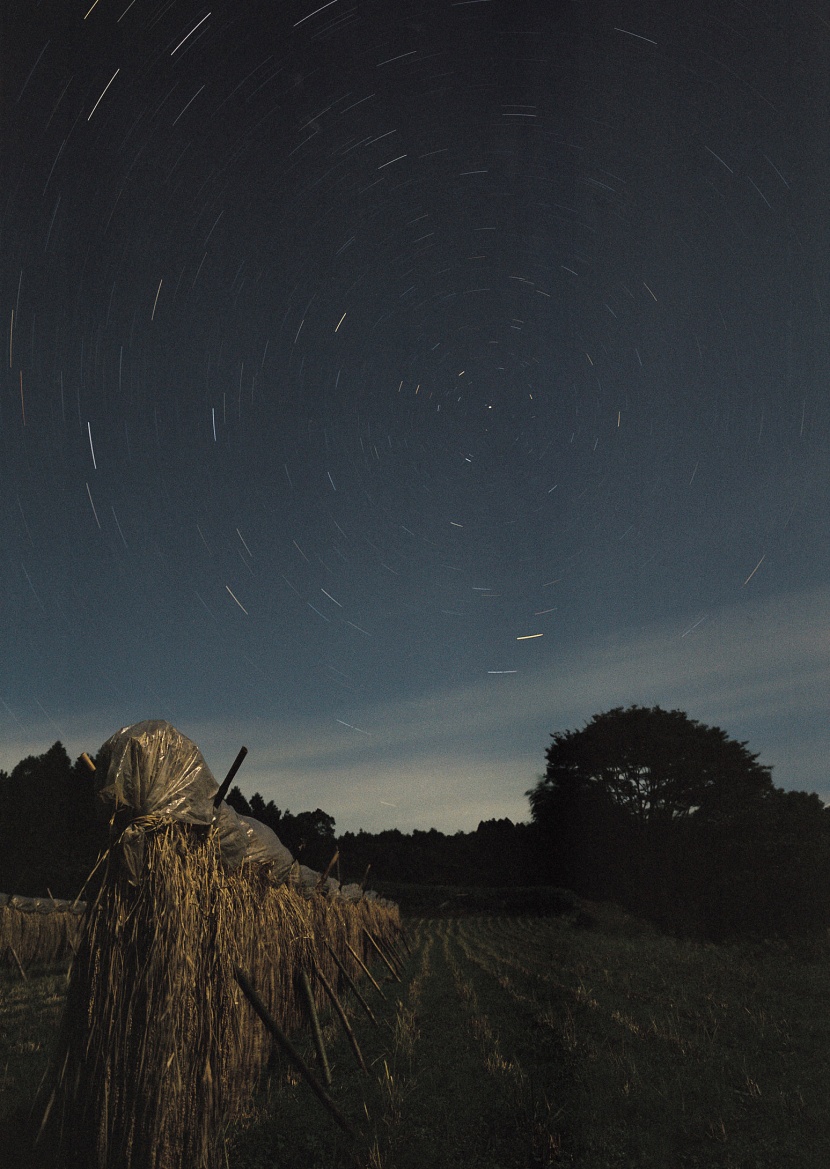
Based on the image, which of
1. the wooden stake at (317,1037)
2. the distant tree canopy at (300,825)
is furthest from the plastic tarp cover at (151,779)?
the distant tree canopy at (300,825)

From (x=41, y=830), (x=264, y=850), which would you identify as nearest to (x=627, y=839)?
(x=264, y=850)

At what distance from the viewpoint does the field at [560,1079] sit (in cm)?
487

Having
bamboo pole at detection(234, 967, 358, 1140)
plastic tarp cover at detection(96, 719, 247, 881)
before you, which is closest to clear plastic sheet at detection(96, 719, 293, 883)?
plastic tarp cover at detection(96, 719, 247, 881)

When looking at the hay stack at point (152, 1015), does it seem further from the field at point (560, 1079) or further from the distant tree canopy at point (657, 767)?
the distant tree canopy at point (657, 767)

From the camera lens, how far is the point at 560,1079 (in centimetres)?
631

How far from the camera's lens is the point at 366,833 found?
69375mm

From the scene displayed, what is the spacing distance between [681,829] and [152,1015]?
32398 mm

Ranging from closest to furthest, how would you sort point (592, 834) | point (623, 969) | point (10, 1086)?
1. point (10, 1086)
2. point (623, 969)
3. point (592, 834)

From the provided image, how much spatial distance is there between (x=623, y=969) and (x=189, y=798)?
12732 millimetres

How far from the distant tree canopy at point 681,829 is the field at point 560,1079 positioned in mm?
12070

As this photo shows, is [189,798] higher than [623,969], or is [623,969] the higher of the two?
[189,798]

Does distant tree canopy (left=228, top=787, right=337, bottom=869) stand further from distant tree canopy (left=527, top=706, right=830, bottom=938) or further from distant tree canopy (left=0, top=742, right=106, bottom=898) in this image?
distant tree canopy (left=527, top=706, right=830, bottom=938)

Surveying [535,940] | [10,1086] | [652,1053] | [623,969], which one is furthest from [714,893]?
[10,1086]

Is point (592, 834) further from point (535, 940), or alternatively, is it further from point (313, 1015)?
point (313, 1015)
